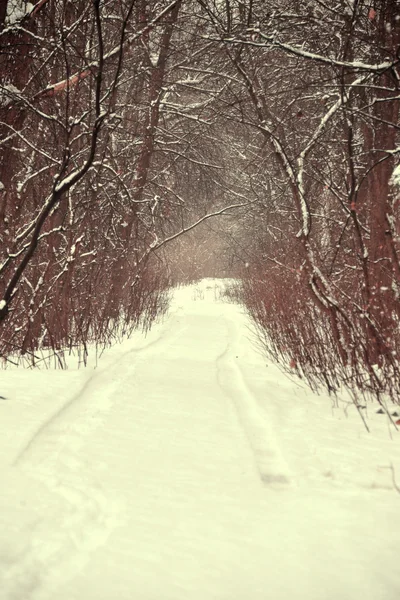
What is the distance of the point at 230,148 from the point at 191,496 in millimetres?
8919

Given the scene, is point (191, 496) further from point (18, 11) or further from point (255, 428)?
point (18, 11)

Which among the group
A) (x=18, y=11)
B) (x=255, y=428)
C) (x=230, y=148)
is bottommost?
(x=255, y=428)

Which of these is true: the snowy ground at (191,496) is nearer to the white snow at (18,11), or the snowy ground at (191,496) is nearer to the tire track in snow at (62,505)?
the tire track in snow at (62,505)

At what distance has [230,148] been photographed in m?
10.0

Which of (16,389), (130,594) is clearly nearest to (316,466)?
(130,594)

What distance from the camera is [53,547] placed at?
1.52 meters

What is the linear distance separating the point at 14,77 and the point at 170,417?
3349mm

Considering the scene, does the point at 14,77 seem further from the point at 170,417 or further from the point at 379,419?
the point at 379,419

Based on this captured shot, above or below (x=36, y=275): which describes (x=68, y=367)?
below

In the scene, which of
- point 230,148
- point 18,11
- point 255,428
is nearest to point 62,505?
point 255,428

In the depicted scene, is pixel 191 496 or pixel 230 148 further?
pixel 230 148

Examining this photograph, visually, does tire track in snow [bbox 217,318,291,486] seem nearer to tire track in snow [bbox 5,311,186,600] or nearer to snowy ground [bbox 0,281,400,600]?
snowy ground [bbox 0,281,400,600]

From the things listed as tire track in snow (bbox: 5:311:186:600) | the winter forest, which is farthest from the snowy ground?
the winter forest

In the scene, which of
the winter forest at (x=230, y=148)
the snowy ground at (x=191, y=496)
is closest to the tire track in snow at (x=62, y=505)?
the snowy ground at (x=191, y=496)
